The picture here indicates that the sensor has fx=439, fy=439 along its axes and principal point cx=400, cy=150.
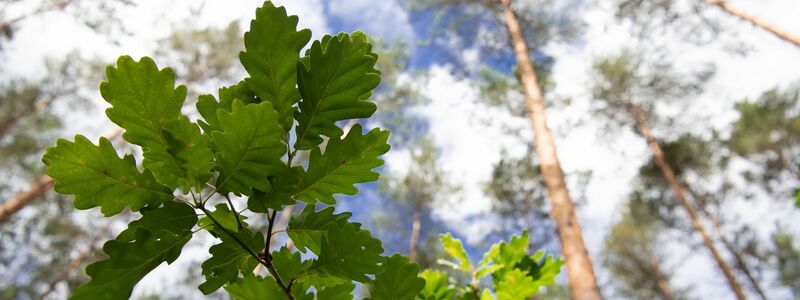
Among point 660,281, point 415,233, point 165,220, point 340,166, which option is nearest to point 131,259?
point 165,220

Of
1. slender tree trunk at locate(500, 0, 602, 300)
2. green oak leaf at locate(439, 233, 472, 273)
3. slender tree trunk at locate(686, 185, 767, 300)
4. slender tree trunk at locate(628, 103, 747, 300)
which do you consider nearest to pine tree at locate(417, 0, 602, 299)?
slender tree trunk at locate(500, 0, 602, 300)

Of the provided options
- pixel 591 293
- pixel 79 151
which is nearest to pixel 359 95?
pixel 79 151

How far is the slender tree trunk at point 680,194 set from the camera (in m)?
11.5

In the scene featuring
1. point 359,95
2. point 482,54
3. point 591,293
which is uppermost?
point 482,54

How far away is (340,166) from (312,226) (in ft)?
0.40

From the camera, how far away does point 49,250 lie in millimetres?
18094

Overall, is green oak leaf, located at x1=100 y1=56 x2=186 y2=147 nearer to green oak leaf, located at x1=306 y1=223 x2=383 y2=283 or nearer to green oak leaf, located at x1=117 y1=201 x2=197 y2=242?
green oak leaf, located at x1=117 y1=201 x2=197 y2=242

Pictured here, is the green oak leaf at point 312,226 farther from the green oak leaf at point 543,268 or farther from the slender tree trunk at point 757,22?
the slender tree trunk at point 757,22

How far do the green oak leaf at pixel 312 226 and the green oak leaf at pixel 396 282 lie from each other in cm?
11

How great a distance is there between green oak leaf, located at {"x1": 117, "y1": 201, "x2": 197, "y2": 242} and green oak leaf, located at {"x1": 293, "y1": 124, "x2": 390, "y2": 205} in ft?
Answer: 0.45

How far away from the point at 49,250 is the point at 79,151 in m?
22.9

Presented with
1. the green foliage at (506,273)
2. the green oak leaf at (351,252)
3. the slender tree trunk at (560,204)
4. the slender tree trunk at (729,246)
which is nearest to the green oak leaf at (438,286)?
the green foliage at (506,273)

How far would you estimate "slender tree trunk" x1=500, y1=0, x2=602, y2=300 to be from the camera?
430 cm

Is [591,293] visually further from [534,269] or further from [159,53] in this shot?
[159,53]
